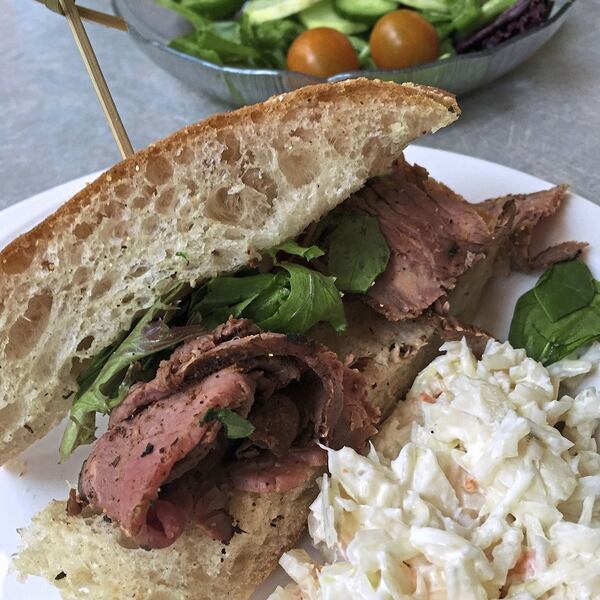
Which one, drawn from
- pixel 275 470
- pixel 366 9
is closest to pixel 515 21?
pixel 366 9

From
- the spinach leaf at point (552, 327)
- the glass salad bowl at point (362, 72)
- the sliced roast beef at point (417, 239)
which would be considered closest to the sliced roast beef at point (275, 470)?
the sliced roast beef at point (417, 239)

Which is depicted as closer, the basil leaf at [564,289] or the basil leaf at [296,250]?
the basil leaf at [296,250]

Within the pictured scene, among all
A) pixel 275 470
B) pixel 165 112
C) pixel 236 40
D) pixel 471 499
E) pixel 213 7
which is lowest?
pixel 471 499

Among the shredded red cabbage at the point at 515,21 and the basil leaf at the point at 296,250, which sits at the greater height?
the basil leaf at the point at 296,250

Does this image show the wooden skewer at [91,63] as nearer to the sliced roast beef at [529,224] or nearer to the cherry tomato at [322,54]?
the sliced roast beef at [529,224]

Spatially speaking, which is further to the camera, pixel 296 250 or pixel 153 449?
pixel 296 250

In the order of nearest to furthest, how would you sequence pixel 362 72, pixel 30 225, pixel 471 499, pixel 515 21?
pixel 471 499, pixel 30 225, pixel 362 72, pixel 515 21

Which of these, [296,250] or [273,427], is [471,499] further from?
[296,250]
